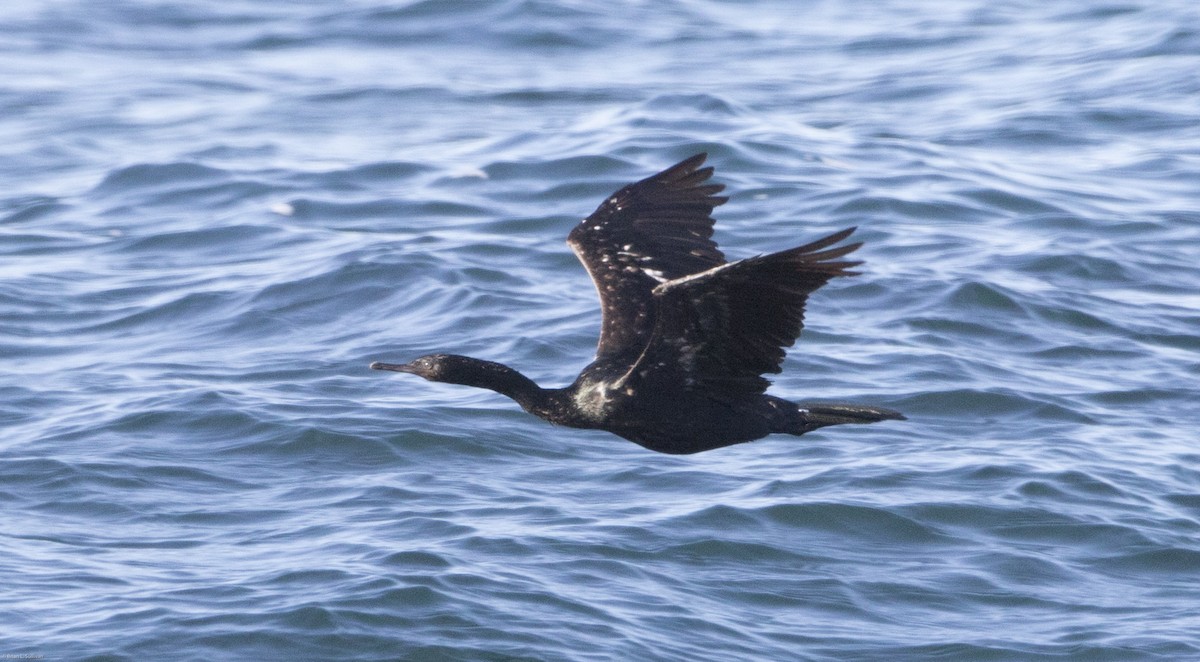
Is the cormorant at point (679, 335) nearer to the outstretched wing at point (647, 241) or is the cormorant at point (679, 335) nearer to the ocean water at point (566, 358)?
the outstretched wing at point (647, 241)

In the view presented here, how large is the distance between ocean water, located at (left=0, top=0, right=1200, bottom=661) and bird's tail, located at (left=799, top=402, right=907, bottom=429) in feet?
3.49

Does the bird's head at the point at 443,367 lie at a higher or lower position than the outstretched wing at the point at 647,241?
lower

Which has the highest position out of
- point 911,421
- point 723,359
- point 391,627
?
point 723,359

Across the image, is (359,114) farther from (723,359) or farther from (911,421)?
(723,359)

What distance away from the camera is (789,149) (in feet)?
44.1

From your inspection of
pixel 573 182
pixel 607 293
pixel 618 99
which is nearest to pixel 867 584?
pixel 607 293

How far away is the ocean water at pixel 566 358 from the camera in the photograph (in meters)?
7.02

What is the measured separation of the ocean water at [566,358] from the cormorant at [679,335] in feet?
3.22

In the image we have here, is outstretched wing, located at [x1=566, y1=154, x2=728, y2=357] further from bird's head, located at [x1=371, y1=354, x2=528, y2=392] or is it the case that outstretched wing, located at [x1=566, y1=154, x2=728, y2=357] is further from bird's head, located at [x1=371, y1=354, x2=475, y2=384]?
bird's head, located at [x1=371, y1=354, x2=475, y2=384]

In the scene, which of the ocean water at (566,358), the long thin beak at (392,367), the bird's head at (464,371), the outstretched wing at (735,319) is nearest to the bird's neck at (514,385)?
the bird's head at (464,371)

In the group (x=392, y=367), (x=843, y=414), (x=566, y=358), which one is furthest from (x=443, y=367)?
(x=566, y=358)

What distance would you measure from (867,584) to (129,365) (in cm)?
471

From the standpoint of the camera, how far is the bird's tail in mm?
6266

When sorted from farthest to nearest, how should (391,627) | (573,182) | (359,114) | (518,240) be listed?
(359,114) → (573,182) → (518,240) → (391,627)
